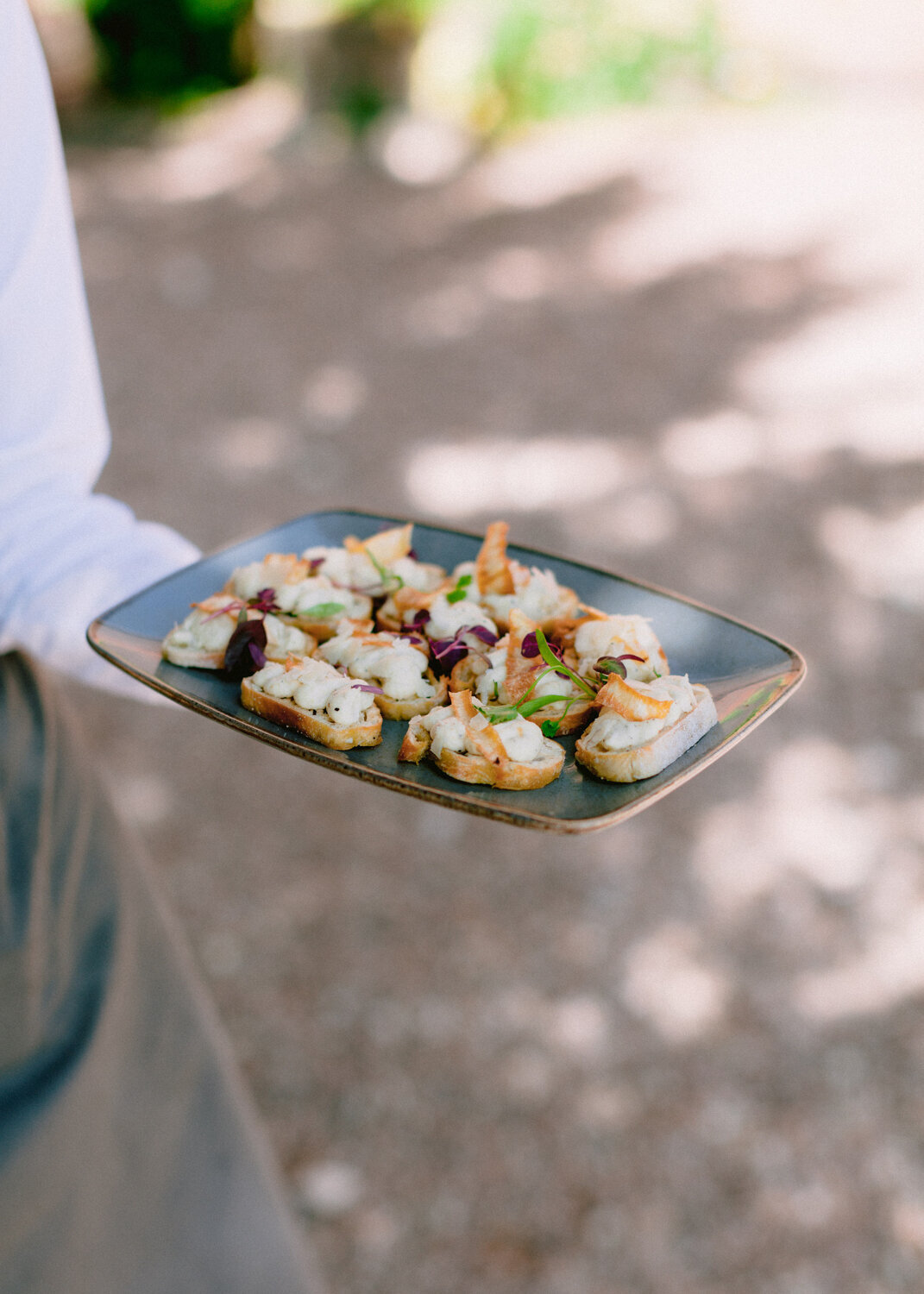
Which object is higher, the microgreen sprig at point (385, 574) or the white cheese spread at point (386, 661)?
the microgreen sprig at point (385, 574)

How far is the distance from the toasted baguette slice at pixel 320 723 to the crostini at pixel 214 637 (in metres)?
0.10

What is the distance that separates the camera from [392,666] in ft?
4.33

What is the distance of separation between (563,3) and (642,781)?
8491 mm

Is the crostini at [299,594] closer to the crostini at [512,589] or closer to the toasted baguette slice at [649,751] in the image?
the crostini at [512,589]

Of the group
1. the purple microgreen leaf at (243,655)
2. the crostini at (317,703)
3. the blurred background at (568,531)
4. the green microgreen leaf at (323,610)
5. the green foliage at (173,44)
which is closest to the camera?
the crostini at (317,703)

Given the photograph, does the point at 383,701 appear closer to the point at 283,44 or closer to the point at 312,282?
the point at 312,282

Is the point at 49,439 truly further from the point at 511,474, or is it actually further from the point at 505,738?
the point at 511,474

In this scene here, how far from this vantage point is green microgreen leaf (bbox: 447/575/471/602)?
1425 mm

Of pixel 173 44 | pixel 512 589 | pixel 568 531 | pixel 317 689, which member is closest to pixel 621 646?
pixel 512 589

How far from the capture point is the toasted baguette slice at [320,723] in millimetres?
1214

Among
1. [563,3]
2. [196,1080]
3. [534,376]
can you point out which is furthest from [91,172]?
[196,1080]

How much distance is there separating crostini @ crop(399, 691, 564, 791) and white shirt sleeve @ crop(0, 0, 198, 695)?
531 mm

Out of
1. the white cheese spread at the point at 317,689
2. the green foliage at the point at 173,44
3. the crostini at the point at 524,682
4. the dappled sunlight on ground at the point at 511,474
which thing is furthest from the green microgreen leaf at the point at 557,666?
the green foliage at the point at 173,44

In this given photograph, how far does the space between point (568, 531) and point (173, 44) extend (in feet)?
29.6
